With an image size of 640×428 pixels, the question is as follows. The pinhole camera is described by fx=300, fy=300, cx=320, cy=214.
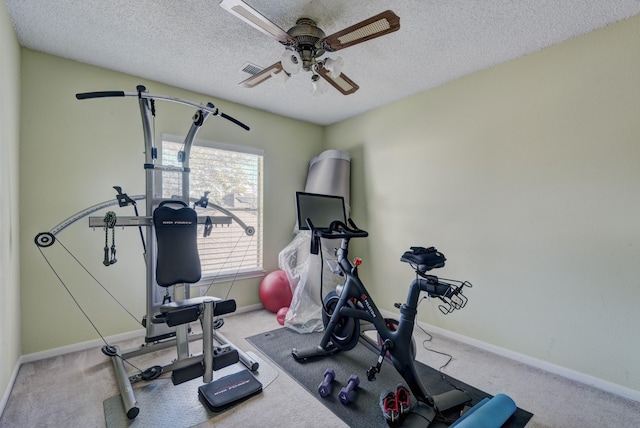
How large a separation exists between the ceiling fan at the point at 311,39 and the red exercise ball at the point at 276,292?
2163 millimetres

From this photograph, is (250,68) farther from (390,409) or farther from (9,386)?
(9,386)

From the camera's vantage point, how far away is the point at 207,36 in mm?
2225

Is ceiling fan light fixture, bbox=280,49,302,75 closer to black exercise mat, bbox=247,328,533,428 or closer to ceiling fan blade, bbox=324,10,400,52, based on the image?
Result: ceiling fan blade, bbox=324,10,400,52

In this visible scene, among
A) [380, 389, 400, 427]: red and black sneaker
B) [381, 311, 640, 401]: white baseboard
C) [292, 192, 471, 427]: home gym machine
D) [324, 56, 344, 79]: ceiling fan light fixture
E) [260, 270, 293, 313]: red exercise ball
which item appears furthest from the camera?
[260, 270, 293, 313]: red exercise ball

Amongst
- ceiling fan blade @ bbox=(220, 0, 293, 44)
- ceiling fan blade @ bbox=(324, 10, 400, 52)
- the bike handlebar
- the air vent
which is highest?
the air vent

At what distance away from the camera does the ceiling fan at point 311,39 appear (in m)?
1.53

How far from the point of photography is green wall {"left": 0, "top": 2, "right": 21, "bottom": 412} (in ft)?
6.08

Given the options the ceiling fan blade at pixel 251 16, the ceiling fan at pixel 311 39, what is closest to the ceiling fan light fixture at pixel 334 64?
the ceiling fan at pixel 311 39

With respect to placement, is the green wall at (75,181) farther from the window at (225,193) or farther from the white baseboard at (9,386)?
the window at (225,193)

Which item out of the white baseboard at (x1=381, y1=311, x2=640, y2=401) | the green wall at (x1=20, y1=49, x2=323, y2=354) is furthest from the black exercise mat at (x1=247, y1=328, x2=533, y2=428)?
the green wall at (x1=20, y1=49, x2=323, y2=354)

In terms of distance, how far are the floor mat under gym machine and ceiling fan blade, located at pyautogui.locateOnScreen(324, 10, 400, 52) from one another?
232 cm

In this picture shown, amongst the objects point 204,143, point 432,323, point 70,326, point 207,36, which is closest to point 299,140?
point 204,143

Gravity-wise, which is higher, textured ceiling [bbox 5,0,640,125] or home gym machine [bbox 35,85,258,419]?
textured ceiling [bbox 5,0,640,125]

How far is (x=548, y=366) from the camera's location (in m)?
2.34
